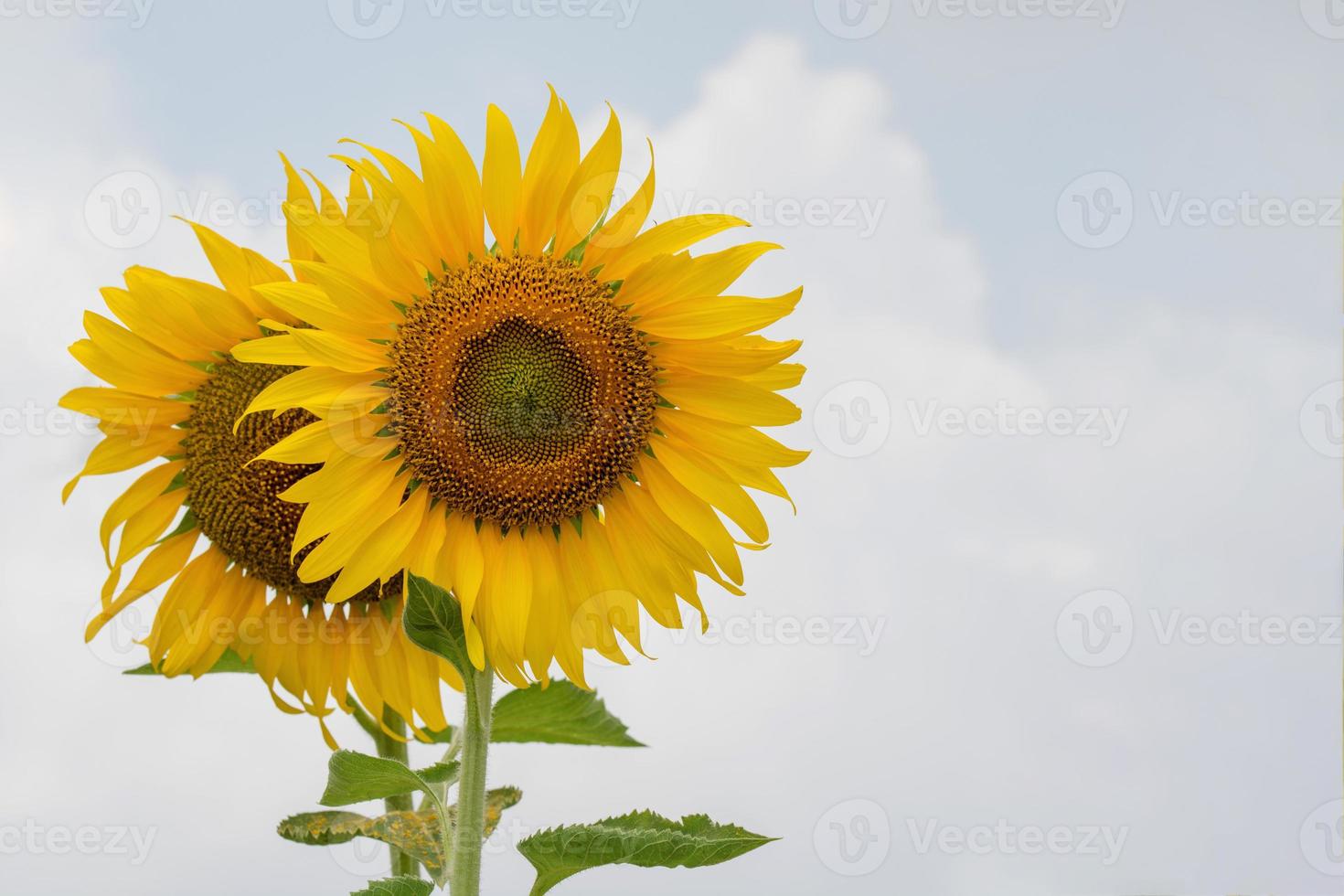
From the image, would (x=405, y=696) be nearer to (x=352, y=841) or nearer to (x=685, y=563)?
(x=352, y=841)

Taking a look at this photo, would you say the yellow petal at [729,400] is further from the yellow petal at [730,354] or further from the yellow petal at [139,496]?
the yellow petal at [139,496]

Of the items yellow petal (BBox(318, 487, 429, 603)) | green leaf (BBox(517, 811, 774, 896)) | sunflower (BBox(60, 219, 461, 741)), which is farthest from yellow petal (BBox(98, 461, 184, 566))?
green leaf (BBox(517, 811, 774, 896))

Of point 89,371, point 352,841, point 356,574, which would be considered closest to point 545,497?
point 356,574

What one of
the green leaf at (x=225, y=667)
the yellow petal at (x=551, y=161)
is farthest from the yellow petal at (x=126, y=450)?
the yellow petal at (x=551, y=161)

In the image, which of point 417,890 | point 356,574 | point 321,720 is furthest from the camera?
point 321,720

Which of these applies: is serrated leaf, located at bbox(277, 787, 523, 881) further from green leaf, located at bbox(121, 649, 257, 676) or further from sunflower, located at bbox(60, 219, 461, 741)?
green leaf, located at bbox(121, 649, 257, 676)
